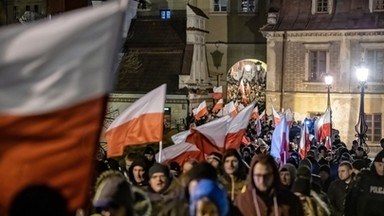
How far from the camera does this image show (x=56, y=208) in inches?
159

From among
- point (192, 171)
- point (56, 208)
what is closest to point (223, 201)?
point (192, 171)

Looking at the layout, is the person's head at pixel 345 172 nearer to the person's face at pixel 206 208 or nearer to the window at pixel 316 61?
the person's face at pixel 206 208

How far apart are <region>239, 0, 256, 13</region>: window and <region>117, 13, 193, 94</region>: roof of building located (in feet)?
13.4

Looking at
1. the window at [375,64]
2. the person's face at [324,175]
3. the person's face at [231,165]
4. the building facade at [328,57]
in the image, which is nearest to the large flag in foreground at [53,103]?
the person's face at [231,165]

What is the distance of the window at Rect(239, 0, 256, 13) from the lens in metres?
47.0

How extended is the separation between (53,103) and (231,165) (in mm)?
4350

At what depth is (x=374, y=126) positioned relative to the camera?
37.1 m

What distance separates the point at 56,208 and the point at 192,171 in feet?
6.84

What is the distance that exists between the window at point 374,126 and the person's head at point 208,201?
33160mm

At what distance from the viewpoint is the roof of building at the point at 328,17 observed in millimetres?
37469

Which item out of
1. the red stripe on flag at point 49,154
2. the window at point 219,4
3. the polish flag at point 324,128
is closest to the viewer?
the red stripe on flag at point 49,154

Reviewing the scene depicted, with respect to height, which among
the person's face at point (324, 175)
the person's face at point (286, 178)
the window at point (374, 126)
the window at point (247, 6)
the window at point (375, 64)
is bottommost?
the window at point (374, 126)

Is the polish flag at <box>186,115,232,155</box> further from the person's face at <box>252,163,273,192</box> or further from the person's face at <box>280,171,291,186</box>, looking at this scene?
the person's face at <box>252,163,273,192</box>

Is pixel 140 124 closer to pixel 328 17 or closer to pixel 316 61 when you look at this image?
pixel 316 61
